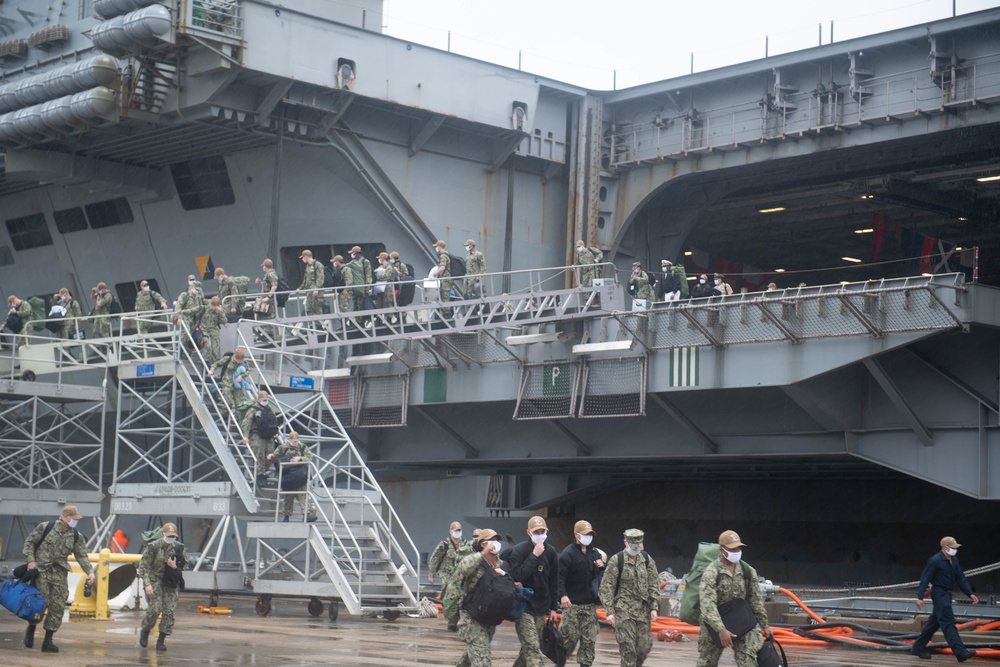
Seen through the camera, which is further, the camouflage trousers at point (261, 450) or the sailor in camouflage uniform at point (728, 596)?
the camouflage trousers at point (261, 450)

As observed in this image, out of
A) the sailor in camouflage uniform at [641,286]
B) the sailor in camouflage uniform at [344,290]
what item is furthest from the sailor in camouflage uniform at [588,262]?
the sailor in camouflage uniform at [344,290]

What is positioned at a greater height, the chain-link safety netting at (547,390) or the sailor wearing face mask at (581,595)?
the chain-link safety netting at (547,390)

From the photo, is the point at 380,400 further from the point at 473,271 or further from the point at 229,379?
the point at 229,379

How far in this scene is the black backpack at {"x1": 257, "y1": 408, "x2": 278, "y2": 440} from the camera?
2211cm

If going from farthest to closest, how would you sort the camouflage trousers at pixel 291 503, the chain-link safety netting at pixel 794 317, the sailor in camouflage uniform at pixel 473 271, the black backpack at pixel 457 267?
the black backpack at pixel 457 267 < the sailor in camouflage uniform at pixel 473 271 < the camouflage trousers at pixel 291 503 < the chain-link safety netting at pixel 794 317

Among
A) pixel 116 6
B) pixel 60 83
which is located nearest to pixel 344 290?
pixel 116 6

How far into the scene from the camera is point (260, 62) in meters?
28.5

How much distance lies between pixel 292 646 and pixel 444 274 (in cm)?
1384

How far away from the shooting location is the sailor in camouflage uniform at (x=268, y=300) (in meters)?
27.9

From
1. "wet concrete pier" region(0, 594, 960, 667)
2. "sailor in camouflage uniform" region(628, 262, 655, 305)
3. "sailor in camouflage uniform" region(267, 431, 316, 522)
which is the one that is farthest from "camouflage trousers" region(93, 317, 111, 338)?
"sailor in camouflage uniform" region(628, 262, 655, 305)

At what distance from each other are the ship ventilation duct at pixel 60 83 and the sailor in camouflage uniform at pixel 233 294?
5753mm

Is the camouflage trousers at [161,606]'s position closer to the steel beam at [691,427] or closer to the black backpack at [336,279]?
the steel beam at [691,427]

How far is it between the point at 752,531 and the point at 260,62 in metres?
17.8

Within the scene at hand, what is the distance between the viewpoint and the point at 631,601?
1267 centimetres
